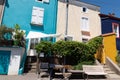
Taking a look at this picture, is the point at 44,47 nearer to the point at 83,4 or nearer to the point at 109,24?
the point at 83,4

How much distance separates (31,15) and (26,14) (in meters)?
0.62

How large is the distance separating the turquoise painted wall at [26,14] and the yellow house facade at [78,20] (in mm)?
1007

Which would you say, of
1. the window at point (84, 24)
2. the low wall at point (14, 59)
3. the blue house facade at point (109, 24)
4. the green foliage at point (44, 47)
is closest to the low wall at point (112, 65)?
the green foliage at point (44, 47)

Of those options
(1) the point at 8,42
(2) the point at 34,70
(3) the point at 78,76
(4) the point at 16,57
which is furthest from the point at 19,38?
(3) the point at 78,76

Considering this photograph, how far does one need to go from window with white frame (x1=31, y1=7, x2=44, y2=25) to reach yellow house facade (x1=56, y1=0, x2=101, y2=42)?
233cm

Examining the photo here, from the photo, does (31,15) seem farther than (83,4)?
No

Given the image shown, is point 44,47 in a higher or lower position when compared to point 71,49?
higher

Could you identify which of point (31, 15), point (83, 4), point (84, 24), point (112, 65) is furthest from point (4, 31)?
point (83, 4)

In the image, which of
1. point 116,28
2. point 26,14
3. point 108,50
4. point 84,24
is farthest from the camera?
point 116,28

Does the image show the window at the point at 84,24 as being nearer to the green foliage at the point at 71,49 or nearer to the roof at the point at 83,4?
the roof at the point at 83,4

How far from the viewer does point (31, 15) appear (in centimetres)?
1966

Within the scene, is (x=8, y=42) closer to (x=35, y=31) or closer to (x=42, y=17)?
(x=35, y=31)

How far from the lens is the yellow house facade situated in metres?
21.3

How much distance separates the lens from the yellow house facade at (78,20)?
21.3 m
